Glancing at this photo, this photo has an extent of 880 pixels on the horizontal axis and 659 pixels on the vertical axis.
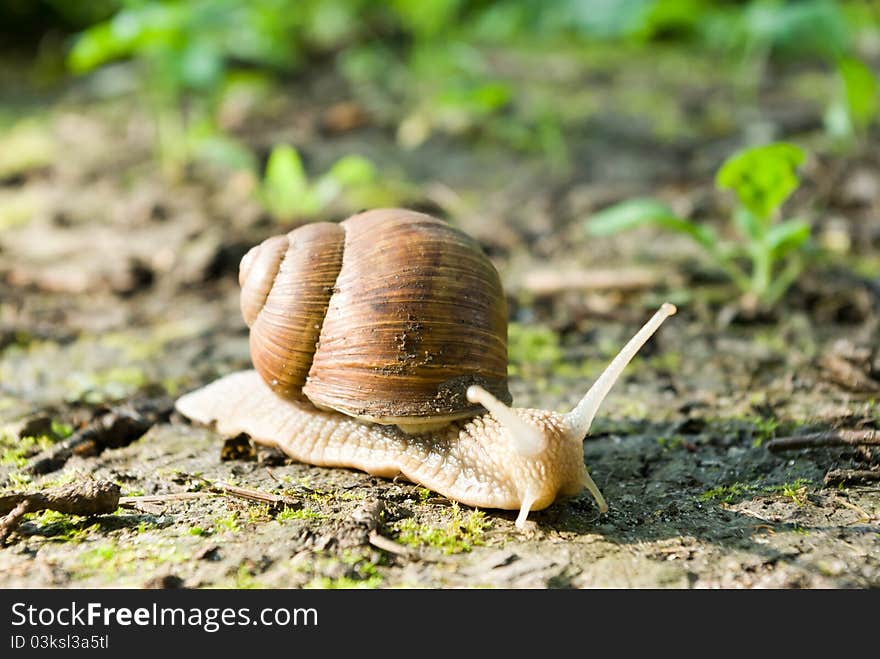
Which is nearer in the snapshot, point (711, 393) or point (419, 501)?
point (419, 501)

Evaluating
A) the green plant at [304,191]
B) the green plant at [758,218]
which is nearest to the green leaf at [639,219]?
the green plant at [758,218]

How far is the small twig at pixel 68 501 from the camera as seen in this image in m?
2.87

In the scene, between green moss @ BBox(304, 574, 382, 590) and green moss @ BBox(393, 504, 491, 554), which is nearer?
green moss @ BBox(304, 574, 382, 590)

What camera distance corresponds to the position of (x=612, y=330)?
189 inches

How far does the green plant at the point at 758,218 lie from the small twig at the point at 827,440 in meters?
1.50

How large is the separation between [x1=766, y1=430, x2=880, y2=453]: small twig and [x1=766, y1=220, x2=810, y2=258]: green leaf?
1.44 m

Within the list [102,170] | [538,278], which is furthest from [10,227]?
[538,278]

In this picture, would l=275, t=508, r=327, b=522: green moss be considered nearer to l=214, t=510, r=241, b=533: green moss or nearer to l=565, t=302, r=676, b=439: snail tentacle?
l=214, t=510, r=241, b=533: green moss

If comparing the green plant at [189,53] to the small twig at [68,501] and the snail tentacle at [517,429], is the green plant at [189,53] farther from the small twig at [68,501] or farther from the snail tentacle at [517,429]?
the snail tentacle at [517,429]

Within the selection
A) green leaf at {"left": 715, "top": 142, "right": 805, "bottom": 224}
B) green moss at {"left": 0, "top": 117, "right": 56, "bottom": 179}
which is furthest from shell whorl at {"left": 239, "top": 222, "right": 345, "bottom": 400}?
green moss at {"left": 0, "top": 117, "right": 56, "bottom": 179}

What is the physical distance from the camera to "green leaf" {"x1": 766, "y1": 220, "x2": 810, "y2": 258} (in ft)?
14.6

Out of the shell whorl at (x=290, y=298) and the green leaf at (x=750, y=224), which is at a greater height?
the green leaf at (x=750, y=224)
